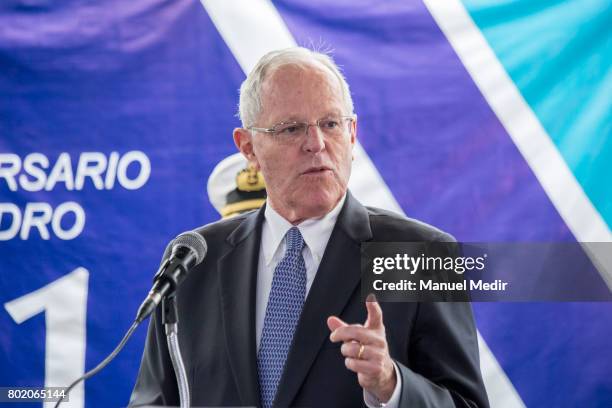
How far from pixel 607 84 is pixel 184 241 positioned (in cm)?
160

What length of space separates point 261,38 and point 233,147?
0.34 metres

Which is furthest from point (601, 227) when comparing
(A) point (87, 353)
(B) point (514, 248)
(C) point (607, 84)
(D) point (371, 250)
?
(A) point (87, 353)

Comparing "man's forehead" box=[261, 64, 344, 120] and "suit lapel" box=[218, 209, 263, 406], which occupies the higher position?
"man's forehead" box=[261, 64, 344, 120]

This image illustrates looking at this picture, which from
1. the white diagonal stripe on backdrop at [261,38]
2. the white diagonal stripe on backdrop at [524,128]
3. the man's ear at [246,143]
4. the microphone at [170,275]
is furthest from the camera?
the white diagonal stripe on backdrop at [261,38]

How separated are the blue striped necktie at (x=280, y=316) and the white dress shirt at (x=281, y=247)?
14mm

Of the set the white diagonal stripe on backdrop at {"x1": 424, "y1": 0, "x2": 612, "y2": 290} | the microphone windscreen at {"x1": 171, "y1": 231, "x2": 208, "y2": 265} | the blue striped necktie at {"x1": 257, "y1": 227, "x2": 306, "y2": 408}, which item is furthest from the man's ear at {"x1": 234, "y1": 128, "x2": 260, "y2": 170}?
the white diagonal stripe on backdrop at {"x1": 424, "y1": 0, "x2": 612, "y2": 290}

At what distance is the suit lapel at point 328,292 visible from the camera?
1.55 metres

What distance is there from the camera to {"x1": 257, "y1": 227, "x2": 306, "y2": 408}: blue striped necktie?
1597 mm

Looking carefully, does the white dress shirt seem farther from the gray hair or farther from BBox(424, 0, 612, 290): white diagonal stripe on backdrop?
BBox(424, 0, 612, 290): white diagonal stripe on backdrop

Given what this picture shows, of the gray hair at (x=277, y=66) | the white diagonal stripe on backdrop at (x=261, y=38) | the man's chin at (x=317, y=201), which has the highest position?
the white diagonal stripe on backdrop at (x=261, y=38)

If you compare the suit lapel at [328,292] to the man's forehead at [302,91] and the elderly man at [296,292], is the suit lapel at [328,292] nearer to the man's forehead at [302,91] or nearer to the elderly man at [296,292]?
the elderly man at [296,292]

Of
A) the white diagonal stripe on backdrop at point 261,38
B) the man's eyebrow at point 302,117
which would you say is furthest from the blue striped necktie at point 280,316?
the white diagonal stripe on backdrop at point 261,38

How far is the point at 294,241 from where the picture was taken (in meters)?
1.73

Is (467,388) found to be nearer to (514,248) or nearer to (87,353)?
(514,248)
